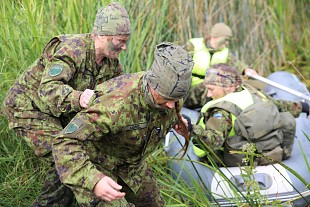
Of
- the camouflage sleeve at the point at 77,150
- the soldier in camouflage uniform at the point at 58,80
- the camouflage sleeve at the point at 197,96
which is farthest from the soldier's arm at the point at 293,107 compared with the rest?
the camouflage sleeve at the point at 77,150

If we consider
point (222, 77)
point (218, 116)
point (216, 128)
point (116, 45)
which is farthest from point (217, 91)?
point (116, 45)

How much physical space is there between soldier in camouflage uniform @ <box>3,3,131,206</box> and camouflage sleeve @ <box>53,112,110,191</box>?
2.59 feet

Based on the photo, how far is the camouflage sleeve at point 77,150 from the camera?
13.1 feet

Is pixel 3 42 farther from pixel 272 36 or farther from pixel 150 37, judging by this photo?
pixel 272 36

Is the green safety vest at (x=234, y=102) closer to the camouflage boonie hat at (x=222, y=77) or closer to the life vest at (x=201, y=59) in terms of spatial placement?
the camouflage boonie hat at (x=222, y=77)

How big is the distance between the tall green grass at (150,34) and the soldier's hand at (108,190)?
3.87 ft

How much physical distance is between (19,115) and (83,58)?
2.05 feet

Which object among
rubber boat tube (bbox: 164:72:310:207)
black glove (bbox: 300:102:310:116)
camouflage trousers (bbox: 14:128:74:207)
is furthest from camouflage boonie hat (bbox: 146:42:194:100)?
black glove (bbox: 300:102:310:116)

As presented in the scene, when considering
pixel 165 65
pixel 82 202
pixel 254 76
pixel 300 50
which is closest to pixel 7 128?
pixel 82 202

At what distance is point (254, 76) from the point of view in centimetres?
810

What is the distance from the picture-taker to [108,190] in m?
3.83

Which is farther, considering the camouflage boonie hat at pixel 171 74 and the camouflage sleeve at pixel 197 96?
the camouflage sleeve at pixel 197 96

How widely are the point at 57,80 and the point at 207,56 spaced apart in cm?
349

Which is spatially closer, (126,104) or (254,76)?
(126,104)
